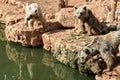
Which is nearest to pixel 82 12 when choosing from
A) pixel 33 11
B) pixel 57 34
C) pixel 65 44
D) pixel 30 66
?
pixel 65 44

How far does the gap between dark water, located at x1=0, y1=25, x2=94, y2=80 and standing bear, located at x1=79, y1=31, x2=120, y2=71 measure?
997 millimetres

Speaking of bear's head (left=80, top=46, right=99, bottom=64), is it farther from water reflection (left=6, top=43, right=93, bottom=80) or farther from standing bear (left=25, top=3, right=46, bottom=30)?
standing bear (left=25, top=3, right=46, bottom=30)

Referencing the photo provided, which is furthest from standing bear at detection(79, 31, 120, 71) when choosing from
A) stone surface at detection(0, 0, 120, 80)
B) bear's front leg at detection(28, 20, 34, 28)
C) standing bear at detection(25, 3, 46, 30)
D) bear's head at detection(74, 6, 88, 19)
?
bear's front leg at detection(28, 20, 34, 28)

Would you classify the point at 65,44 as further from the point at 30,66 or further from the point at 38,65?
the point at 30,66

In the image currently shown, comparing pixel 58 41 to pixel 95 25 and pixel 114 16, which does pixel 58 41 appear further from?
pixel 114 16

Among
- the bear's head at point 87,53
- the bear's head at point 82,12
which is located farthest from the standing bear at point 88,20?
the bear's head at point 87,53

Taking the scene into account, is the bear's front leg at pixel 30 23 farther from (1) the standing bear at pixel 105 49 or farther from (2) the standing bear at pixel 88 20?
(1) the standing bear at pixel 105 49

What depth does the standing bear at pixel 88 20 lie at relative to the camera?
13414 millimetres

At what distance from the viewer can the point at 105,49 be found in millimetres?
11414

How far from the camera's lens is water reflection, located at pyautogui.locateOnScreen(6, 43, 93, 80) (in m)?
13.0

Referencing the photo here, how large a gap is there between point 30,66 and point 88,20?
2661 mm

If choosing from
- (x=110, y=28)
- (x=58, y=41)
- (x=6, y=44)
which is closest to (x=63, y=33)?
(x=58, y=41)

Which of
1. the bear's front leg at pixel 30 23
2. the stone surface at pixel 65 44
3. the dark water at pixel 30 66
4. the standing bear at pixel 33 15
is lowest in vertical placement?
the dark water at pixel 30 66

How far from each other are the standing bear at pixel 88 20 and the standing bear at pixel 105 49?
6.38ft
